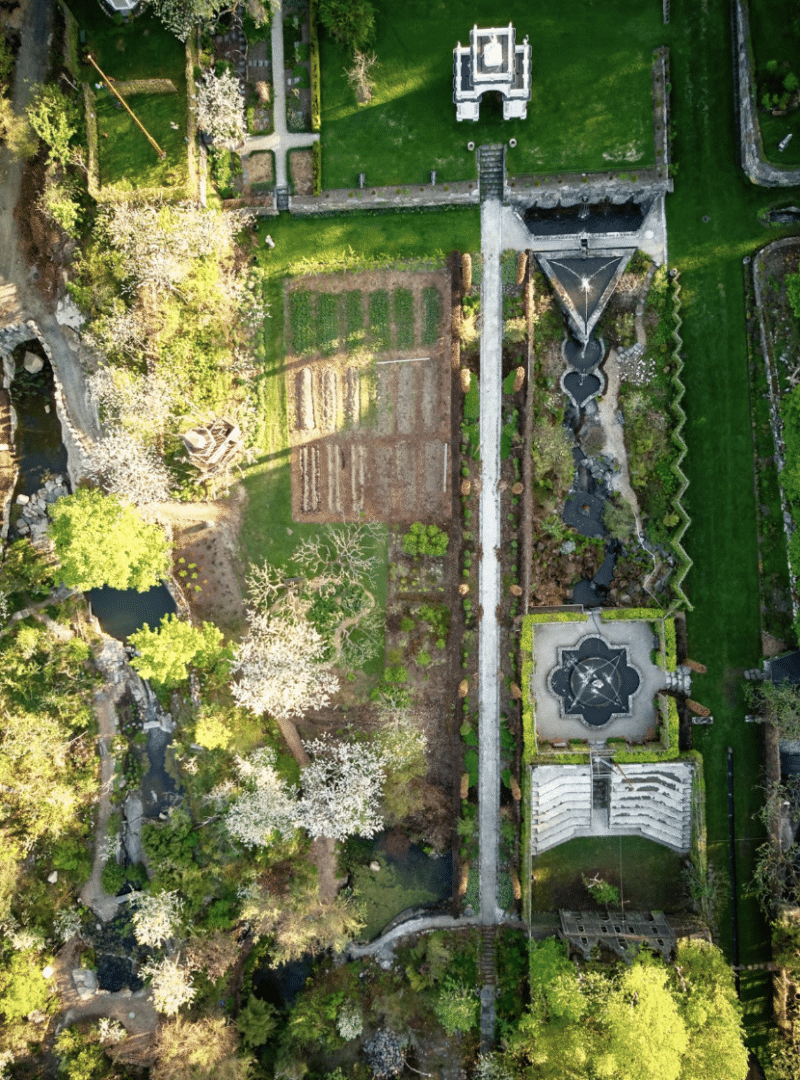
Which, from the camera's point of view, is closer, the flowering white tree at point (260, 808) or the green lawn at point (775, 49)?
the green lawn at point (775, 49)

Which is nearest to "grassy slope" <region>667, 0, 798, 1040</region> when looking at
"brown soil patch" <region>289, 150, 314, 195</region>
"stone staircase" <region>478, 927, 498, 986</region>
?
"stone staircase" <region>478, 927, 498, 986</region>

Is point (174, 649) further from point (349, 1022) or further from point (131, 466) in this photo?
point (349, 1022)

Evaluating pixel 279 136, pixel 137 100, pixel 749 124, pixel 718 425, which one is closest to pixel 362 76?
pixel 279 136

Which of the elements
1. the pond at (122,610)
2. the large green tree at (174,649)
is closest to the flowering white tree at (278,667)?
the large green tree at (174,649)

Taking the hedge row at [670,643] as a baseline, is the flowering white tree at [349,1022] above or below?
below

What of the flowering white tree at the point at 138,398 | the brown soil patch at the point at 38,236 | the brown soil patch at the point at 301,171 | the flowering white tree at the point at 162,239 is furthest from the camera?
the brown soil patch at the point at 38,236

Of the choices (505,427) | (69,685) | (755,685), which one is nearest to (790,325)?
(505,427)

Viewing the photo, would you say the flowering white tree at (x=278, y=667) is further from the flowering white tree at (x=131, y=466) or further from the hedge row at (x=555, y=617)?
the hedge row at (x=555, y=617)
